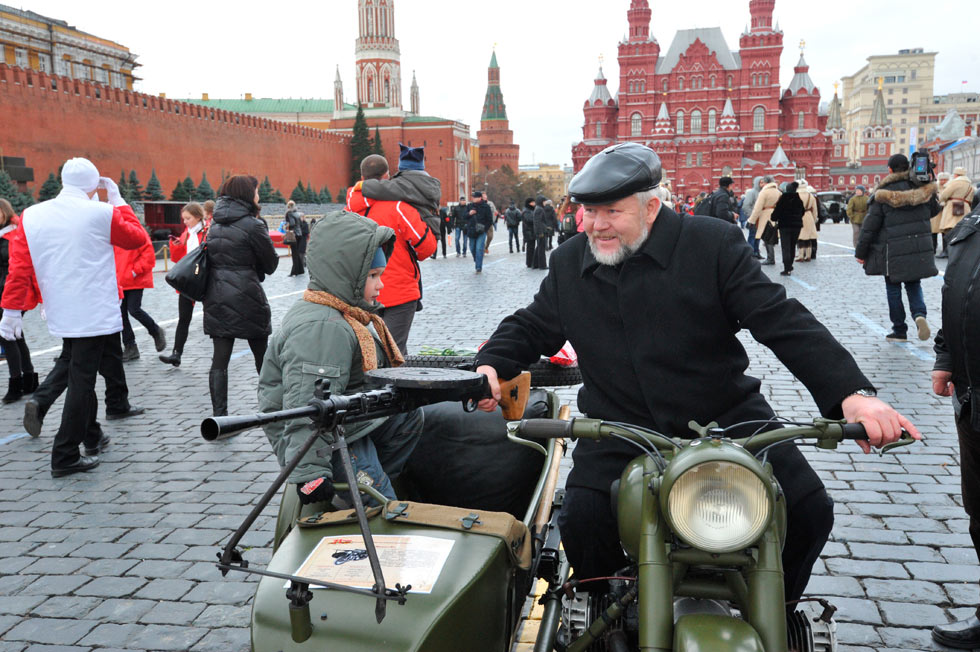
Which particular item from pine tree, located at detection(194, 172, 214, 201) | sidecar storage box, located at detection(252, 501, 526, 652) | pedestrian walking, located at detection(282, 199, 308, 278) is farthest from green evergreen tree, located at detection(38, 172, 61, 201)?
sidecar storage box, located at detection(252, 501, 526, 652)

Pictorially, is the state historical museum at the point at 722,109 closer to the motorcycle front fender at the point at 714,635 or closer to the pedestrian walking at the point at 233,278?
the pedestrian walking at the point at 233,278

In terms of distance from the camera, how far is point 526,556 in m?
2.37

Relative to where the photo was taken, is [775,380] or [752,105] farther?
[752,105]

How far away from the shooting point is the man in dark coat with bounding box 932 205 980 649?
2.64 meters

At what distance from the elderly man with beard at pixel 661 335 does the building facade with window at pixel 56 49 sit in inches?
2631

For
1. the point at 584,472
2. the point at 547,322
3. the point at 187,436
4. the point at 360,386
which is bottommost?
the point at 187,436

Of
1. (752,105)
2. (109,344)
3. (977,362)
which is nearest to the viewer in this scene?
(977,362)

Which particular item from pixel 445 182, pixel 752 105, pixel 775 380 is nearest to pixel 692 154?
pixel 752 105

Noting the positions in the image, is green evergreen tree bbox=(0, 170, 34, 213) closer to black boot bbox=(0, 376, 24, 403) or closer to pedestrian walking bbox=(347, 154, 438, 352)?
black boot bbox=(0, 376, 24, 403)

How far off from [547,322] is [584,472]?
0.56m

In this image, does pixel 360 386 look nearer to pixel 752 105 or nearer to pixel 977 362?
pixel 977 362

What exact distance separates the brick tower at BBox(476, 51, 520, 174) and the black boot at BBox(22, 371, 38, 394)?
377 ft

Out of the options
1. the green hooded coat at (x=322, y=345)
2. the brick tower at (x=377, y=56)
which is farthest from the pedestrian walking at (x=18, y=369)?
the brick tower at (x=377, y=56)

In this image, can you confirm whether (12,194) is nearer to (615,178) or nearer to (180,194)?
(180,194)
